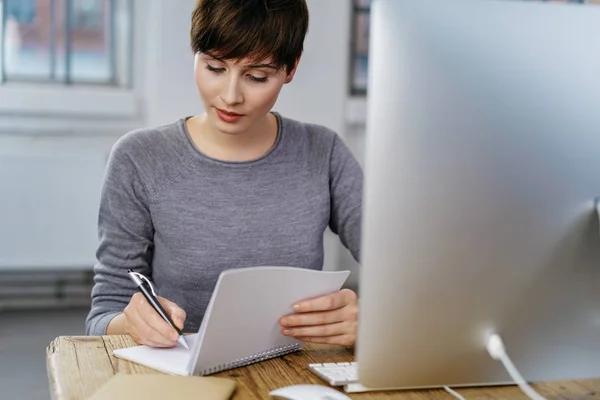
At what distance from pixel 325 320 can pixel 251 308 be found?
0.49 ft

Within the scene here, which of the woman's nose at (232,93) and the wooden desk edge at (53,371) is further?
the woman's nose at (232,93)

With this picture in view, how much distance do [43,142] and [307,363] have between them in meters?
2.69

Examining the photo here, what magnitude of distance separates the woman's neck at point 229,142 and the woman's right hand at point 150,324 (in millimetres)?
457

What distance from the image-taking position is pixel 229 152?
1.61 metres

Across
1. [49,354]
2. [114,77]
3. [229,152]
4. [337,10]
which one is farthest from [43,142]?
[49,354]

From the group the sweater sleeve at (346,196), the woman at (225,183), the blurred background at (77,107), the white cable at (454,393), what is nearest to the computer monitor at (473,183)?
the white cable at (454,393)

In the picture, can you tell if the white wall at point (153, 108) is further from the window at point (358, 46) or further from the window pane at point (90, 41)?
the window at point (358, 46)

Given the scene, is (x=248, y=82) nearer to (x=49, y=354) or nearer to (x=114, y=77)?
(x=49, y=354)

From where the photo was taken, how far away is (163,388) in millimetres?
974

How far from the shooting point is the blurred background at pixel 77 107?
3.42m

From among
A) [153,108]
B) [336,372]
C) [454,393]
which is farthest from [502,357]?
[153,108]

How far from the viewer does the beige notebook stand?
95cm

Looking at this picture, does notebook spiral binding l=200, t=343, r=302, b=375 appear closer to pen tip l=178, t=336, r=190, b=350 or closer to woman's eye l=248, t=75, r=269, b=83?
pen tip l=178, t=336, r=190, b=350

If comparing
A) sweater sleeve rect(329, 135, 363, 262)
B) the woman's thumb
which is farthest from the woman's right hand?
sweater sleeve rect(329, 135, 363, 262)
